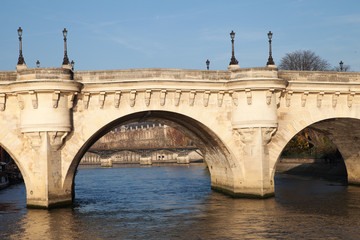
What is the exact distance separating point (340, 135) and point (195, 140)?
12692mm

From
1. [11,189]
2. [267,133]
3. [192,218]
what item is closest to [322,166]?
[267,133]

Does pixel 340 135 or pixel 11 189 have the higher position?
pixel 340 135

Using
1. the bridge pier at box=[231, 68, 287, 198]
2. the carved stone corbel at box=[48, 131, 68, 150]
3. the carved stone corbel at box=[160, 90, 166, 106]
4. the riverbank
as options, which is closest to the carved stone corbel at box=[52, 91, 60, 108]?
the carved stone corbel at box=[48, 131, 68, 150]

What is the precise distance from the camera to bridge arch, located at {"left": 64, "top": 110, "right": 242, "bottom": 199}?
33562 mm

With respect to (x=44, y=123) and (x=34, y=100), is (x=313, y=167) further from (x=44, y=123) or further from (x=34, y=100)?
(x=34, y=100)

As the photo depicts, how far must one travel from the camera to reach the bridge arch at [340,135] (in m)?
36.9

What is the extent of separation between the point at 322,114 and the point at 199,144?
10620 millimetres

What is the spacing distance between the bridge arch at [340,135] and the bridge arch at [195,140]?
3495 mm

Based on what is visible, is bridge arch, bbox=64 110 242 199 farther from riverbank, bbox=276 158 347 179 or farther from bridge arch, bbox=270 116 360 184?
riverbank, bbox=276 158 347 179

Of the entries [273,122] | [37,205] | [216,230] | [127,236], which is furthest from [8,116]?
[273,122]

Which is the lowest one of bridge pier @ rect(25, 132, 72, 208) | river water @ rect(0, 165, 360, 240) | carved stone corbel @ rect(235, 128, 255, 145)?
river water @ rect(0, 165, 360, 240)

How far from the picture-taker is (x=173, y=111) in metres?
34.9

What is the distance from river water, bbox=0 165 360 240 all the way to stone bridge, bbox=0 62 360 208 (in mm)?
2049

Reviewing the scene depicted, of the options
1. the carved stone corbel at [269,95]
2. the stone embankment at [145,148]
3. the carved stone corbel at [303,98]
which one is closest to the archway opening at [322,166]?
the carved stone corbel at [303,98]
